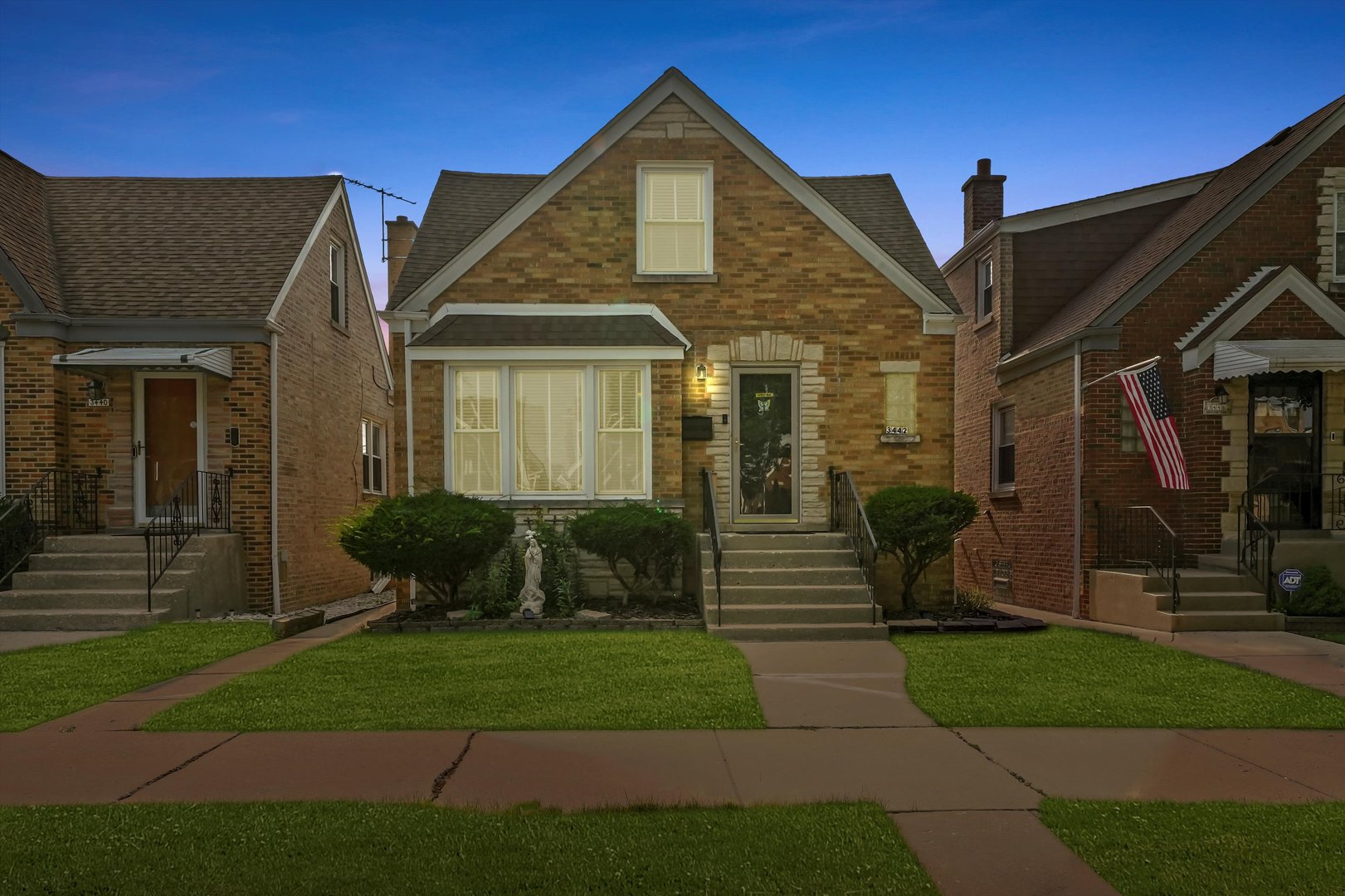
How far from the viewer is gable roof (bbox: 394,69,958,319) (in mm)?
13047

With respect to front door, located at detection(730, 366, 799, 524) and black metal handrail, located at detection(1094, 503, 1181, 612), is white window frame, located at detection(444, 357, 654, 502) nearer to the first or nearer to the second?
front door, located at detection(730, 366, 799, 524)

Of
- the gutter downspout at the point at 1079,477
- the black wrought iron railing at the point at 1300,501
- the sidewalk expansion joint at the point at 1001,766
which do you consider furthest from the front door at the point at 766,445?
the sidewalk expansion joint at the point at 1001,766

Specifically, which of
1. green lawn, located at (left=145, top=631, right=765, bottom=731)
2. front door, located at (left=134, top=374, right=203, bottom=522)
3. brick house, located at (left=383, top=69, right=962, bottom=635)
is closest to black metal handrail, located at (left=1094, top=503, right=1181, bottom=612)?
brick house, located at (left=383, top=69, right=962, bottom=635)

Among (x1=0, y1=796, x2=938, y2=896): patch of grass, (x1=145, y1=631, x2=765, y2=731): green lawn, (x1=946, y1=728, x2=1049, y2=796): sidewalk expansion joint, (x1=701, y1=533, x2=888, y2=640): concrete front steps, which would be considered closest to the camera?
(x1=0, y1=796, x2=938, y2=896): patch of grass

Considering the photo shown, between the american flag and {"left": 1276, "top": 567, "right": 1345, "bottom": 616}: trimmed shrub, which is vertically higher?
the american flag

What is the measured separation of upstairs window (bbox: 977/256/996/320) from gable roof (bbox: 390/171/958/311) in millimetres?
2537

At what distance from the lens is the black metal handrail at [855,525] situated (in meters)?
10.9

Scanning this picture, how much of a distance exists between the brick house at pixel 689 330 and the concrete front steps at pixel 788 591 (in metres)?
0.97

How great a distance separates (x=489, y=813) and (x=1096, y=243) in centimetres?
1526

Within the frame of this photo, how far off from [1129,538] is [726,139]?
26.5ft

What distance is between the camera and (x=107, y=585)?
38.2 feet

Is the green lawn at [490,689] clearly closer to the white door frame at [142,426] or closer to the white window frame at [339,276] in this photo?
the white door frame at [142,426]

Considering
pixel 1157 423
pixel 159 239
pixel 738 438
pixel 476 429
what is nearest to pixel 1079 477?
pixel 1157 423

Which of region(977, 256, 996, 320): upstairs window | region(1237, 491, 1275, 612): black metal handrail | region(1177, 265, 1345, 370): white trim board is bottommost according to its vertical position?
region(1237, 491, 1275, 612): black metal handrail
